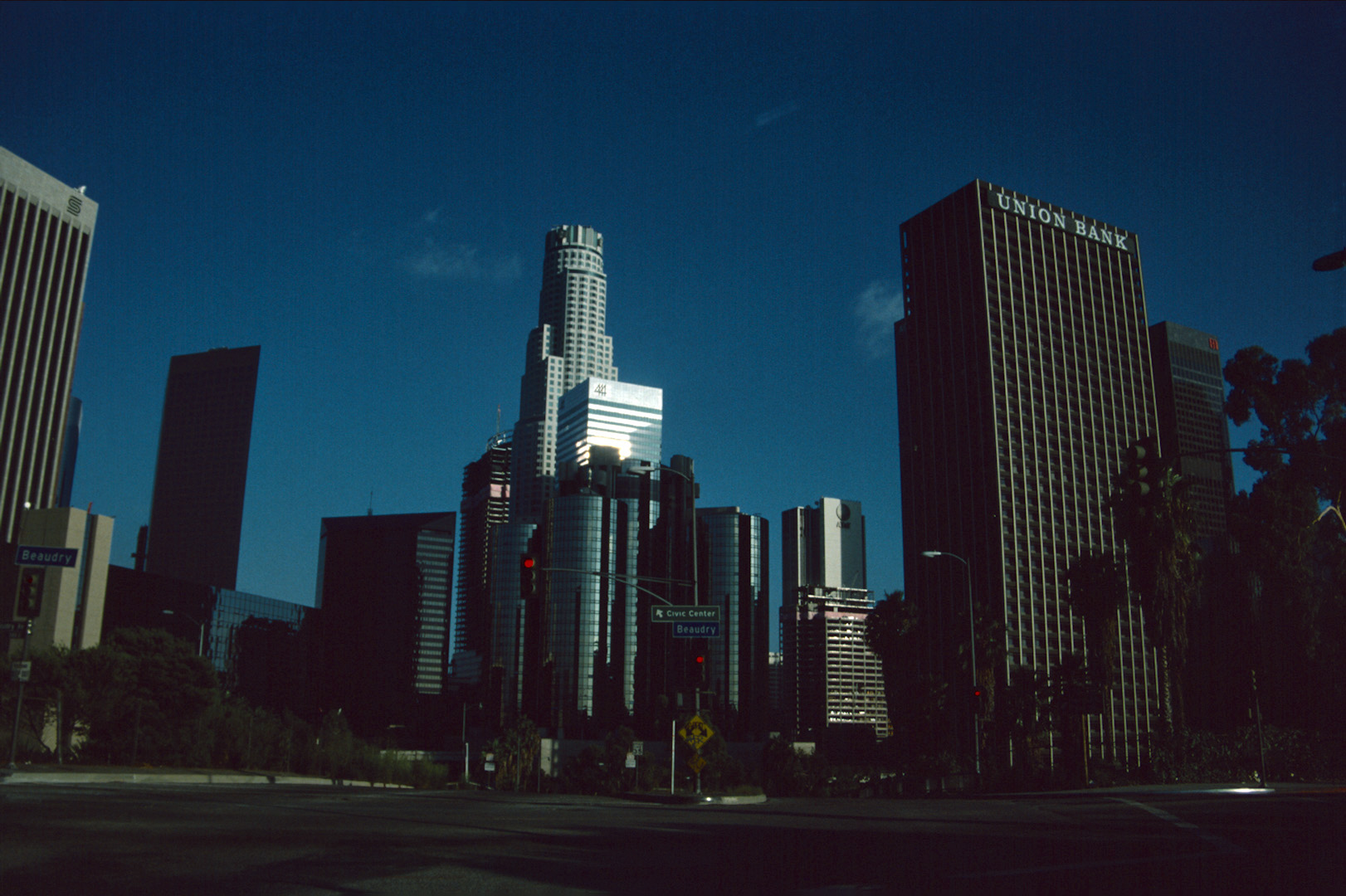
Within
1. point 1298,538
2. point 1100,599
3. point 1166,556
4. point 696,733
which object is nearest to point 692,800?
point 696,733

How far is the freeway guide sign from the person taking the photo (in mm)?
33375

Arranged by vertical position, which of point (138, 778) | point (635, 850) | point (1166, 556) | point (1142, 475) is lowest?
point (138, 778)

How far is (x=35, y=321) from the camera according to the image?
130 metres

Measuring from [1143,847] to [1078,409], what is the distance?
16286 centimetres

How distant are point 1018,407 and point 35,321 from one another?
136 metres

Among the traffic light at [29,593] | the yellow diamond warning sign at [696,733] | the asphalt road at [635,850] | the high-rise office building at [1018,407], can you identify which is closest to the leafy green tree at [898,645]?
the yellow diamond warning sign at [696,733]

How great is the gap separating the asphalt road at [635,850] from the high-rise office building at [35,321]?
125672mm

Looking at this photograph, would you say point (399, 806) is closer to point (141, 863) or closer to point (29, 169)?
point (141, 863)

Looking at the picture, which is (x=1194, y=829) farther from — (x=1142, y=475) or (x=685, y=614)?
(x=1142, y=475)

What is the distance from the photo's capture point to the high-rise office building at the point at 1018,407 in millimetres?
155250

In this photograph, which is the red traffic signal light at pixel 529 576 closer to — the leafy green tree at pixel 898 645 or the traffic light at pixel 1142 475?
the traffic light at pixel 1142 475

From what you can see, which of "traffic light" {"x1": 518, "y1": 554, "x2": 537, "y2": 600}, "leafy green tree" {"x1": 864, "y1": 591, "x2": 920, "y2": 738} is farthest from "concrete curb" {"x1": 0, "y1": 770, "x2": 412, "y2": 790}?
"leafy green tree" {"x1": 864, "y1": 591, "x2": 920, "y2": 738}

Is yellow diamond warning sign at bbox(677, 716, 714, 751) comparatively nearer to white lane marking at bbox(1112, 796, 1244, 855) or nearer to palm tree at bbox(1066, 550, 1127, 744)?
white lane marking at bbox(1112, 796, 1244, 855)

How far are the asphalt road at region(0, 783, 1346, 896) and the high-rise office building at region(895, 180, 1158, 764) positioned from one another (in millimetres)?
138291
